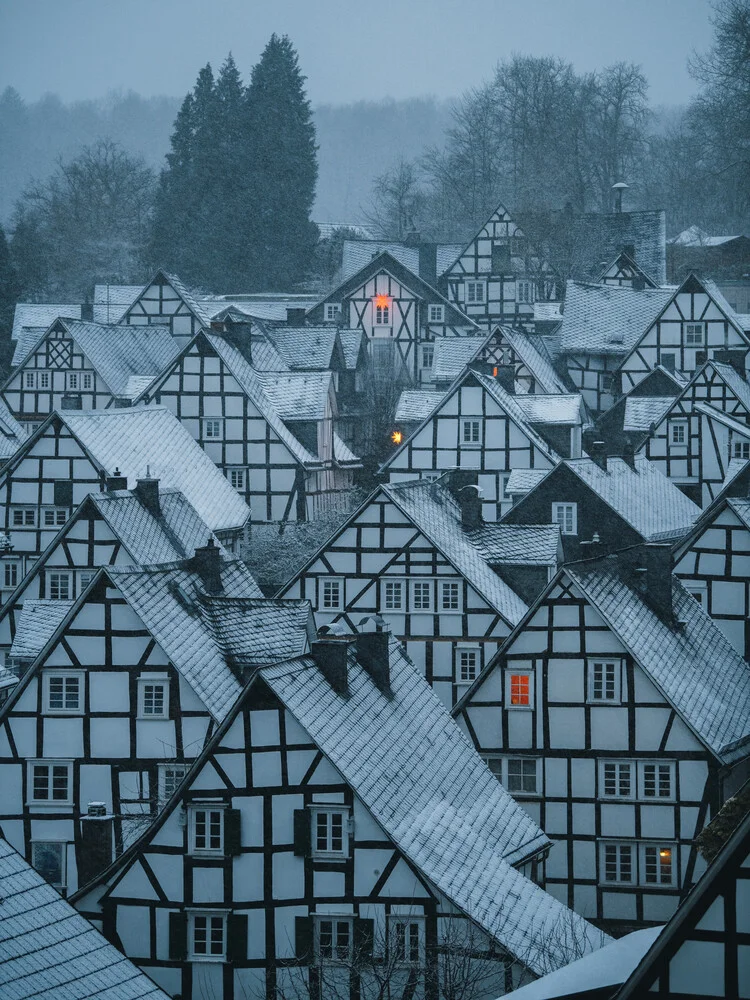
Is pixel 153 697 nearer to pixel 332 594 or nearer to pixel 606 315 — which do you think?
pixel 332 594

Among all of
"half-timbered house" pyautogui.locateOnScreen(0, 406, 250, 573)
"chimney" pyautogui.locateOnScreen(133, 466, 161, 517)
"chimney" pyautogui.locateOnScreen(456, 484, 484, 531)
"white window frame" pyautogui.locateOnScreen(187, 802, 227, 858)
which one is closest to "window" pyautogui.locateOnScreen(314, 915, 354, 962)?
"white window frame" pyautogui.locateOnScreen(187, 802, 227, 858)

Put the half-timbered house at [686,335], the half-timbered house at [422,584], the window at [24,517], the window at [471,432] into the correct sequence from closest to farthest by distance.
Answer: the half-timbered house at [422,584]
the window at [24,517]
the window at [471,432]
the half-timbered house at [686,335]

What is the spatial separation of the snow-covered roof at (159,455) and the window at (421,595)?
953 centimetres

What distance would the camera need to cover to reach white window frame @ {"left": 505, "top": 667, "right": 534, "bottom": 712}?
28.8 metres

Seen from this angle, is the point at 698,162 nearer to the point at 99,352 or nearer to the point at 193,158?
the point at 193,158

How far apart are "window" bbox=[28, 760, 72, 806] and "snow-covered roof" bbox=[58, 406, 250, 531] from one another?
16724 millimetres

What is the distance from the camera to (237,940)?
72.6ft

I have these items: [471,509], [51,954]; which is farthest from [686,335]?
[51,954]

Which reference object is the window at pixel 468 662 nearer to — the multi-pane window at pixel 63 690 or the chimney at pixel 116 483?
the chimney at pixel 116 483

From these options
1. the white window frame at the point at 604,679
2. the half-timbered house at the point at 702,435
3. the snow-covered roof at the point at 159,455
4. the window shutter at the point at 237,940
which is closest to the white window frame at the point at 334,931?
the window shutter at the point at 237,940

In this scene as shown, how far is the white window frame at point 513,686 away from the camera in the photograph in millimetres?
28844

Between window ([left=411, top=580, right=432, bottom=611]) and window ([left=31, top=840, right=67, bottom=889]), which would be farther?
window ([left=411, top=580, right=432, bottom=611])

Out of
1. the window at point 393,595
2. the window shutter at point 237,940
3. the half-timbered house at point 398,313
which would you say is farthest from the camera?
the half-timbered house at point 398,313

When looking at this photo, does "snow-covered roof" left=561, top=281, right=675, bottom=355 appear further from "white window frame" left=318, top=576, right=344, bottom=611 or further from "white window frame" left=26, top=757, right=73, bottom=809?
"white window frame" left=26, top=757, right=73, bottom=809
